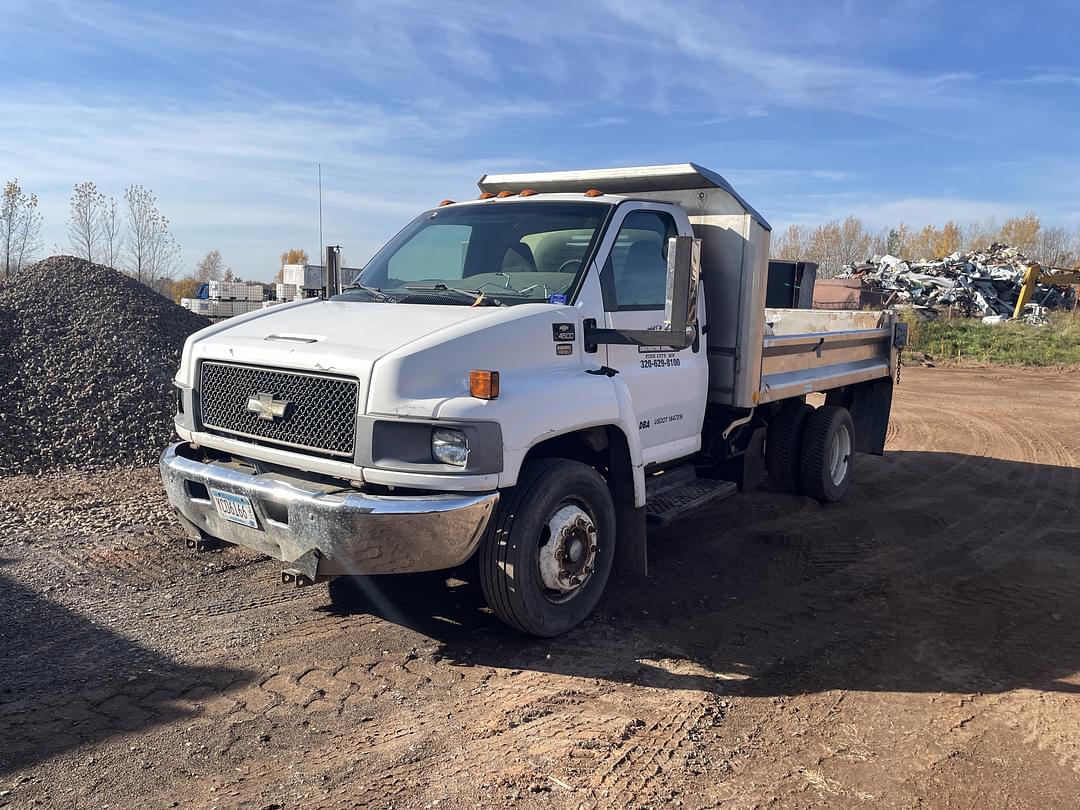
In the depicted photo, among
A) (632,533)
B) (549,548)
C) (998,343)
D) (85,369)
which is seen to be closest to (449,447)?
(549,548)

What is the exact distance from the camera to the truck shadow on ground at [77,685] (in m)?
3.48

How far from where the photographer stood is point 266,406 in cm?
426

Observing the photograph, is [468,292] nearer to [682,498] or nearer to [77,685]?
[682,498]

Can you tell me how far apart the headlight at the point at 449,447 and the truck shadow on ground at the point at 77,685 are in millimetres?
1437

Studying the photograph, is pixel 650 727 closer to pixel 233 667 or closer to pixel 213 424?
pixel 233 667

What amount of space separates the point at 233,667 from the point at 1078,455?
10758 millimetres

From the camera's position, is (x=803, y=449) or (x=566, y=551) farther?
(x=803, y=449)

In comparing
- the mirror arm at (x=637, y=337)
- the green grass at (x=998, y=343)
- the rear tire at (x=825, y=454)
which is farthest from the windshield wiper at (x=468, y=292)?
the green grass at (x=998, y=343)

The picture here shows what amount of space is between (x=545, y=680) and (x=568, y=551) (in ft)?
2.24

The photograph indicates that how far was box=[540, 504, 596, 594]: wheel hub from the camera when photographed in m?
4.36

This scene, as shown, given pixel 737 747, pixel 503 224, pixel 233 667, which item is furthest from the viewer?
pixel 503 224

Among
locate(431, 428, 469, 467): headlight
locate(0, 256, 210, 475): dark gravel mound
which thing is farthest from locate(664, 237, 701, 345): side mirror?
locate(0, 256, 210, 475): dark gravel mound

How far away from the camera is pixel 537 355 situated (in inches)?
171

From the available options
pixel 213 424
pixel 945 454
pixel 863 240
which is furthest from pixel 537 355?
pixel 863 240
